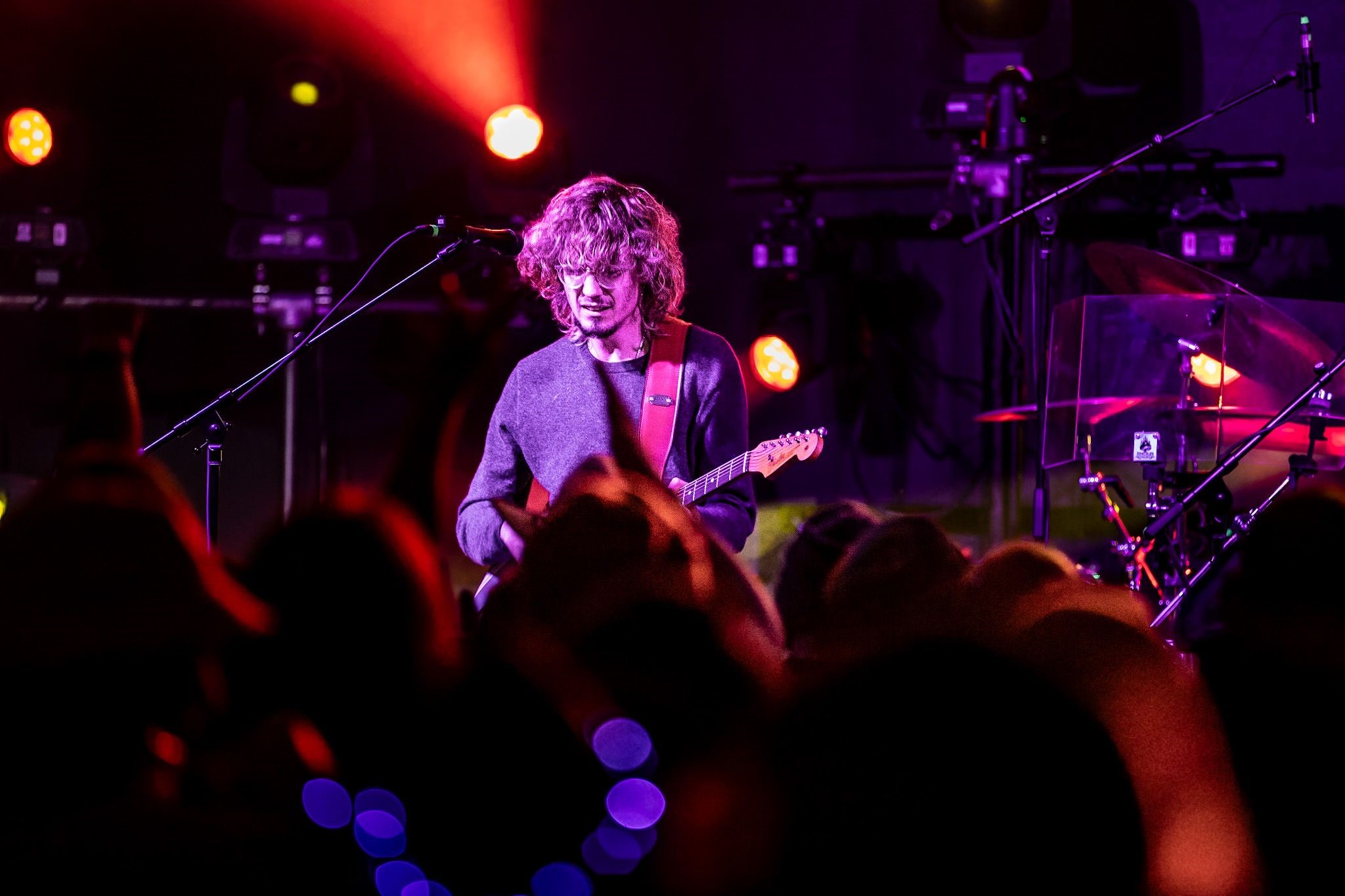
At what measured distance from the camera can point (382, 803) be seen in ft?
2.85

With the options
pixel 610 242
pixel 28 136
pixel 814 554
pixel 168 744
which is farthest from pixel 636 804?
pixel 28 136

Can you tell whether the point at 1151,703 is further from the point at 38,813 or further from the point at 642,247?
the point at 642,247

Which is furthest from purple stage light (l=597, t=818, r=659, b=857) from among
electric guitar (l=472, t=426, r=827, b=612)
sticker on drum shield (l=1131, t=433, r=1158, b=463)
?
sticker on drum shield (l=1131, t=433, r=1158, b=463)

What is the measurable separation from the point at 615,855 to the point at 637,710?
→ 9cm

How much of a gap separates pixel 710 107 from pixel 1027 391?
2.19 meters

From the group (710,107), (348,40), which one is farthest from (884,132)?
(348,40)

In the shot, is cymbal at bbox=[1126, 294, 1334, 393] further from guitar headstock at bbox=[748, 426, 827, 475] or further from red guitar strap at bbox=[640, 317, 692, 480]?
red guitar strap at bbox=[640, 317, 692, 480]

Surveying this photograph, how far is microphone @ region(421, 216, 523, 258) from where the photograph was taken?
9.49 feet

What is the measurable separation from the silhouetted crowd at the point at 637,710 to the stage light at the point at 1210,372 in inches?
117

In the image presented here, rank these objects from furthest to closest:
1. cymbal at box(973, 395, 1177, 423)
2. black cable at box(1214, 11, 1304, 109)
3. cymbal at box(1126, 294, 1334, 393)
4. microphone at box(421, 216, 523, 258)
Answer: black cable at box(1214, 11, 1304, 109) → cymbal at box(973, 395, 1177, 423) → cymbal at box(1126, 294, 1334, 393) → microphone at box(421, 216, 523, 258)

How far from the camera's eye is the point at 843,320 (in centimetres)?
627

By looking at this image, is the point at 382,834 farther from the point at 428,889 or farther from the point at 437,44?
the point at 437,44

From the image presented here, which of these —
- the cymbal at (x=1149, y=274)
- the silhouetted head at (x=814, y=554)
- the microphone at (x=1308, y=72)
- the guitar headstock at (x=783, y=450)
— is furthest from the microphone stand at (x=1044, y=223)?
the silhouetted head at (x=814, y=554)

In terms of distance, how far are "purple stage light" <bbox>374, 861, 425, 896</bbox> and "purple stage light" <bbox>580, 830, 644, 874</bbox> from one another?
0.13 metres
